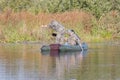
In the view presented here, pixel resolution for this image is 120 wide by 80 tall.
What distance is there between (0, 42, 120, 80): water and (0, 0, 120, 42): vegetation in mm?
7311

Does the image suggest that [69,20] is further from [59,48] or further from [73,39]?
[59,48]

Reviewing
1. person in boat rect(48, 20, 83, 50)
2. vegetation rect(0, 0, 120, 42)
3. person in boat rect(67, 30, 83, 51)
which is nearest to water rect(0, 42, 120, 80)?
person in boat rect(67, 30, 83, 51)

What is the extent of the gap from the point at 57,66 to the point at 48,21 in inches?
672

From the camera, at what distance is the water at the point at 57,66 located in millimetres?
16859

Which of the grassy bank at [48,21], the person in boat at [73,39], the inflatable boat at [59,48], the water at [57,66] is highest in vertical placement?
the grassy bank at [48,21]

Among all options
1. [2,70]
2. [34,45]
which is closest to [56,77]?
[2,70]

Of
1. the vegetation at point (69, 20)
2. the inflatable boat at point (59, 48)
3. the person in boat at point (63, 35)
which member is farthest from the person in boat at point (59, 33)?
the vegetation at point (69, 20)

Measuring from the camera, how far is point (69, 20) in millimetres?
37500

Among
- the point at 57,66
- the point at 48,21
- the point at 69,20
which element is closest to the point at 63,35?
the point at 48,21

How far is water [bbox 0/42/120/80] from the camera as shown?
16859 millimetres

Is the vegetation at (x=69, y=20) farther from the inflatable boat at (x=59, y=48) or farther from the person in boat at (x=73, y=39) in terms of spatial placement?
the inflatable boat at (x=59, y=48)

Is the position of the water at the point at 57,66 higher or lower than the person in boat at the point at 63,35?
lower

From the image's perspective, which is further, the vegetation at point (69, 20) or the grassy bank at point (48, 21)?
the vegetation at point (69, 20)

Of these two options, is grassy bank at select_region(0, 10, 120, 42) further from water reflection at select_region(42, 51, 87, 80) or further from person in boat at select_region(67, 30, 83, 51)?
water reflection at select_region(42, 51, 87, 80)
